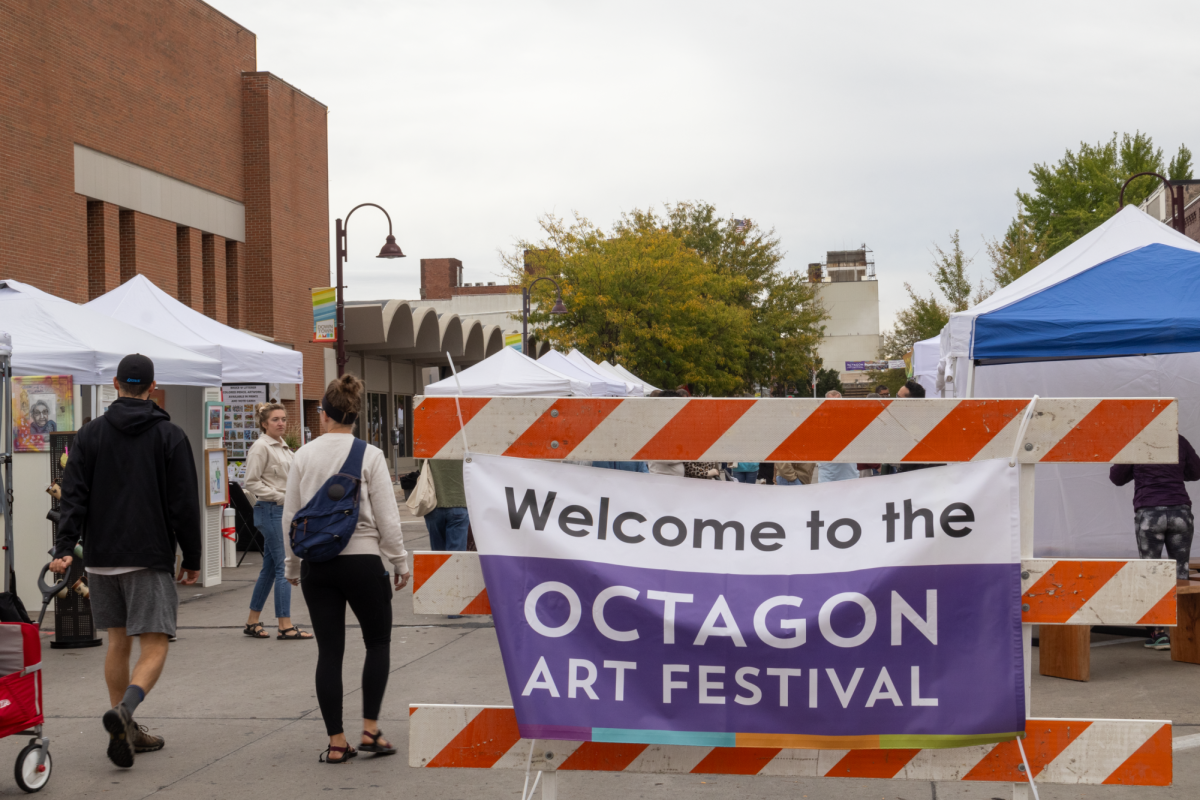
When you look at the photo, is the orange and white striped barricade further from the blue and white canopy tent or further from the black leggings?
the blue and white canopy tent

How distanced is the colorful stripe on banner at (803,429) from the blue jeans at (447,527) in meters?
6.73

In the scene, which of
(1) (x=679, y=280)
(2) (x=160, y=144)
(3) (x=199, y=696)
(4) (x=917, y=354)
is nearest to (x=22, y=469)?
(3) (x=199, y=696)

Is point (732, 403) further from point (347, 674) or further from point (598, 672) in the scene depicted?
point (347, 674)

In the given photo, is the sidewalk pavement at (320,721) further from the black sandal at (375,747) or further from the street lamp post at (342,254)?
the street lamp post at (342,254)

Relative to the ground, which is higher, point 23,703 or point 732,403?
point 732,403

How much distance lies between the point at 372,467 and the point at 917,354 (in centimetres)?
1537

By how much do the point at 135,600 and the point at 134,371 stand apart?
113 cm

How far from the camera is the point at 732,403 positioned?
3.37m

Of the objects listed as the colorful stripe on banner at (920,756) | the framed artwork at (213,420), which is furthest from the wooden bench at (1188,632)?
the framed artwork at (213,420)

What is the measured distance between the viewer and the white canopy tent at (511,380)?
16328mm

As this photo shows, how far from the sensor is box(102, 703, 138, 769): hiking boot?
525 centimetres

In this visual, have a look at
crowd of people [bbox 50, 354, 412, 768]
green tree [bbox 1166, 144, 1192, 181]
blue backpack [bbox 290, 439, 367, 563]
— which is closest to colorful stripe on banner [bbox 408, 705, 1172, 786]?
blue backpack [bbox 290, 439, 367, 563]

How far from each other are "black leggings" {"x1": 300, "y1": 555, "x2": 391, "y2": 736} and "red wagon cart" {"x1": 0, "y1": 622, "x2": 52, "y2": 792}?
3.93ft

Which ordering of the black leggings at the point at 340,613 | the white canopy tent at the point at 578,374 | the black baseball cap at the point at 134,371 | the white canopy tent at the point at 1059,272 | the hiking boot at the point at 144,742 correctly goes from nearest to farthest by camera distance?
the black leggings at the point at 340,613 → the black baseball cap at the point at 134,371 → the hiking boot at the point at 144,742 → the white canopy tent at the point at 1059,272 → the white canopy tent at the point at 578,374
